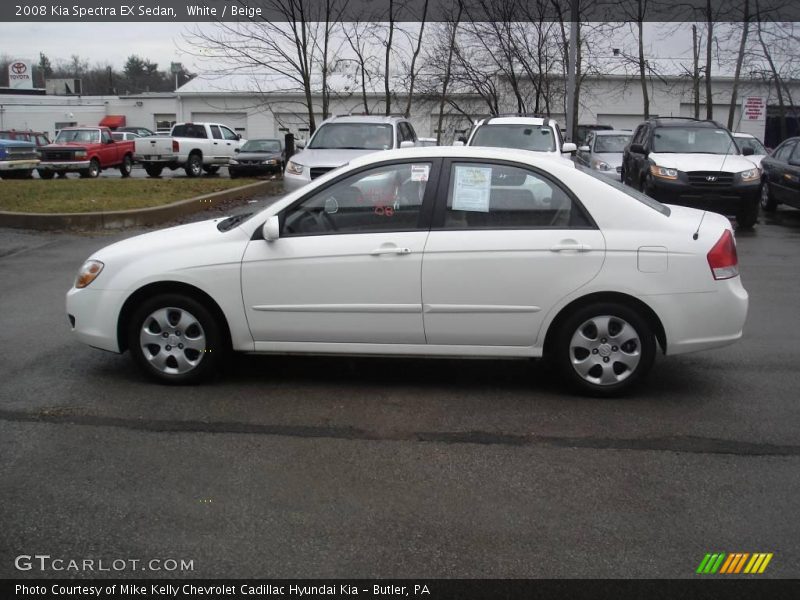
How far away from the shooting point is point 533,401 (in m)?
5.44

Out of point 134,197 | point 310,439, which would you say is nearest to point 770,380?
point 310,439

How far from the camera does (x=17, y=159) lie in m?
26.7

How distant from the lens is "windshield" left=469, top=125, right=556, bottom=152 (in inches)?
579

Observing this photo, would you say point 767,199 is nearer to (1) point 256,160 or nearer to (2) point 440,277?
(2) point 440,277

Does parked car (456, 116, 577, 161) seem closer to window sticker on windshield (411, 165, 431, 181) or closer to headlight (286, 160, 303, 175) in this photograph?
headlight (286, 160, 303, 175)

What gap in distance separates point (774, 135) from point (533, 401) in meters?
40.7

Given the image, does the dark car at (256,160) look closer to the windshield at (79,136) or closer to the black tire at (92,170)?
the black tire at (92,170)

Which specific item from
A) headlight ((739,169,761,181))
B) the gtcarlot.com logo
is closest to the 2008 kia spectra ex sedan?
the gtcarlot.com logo

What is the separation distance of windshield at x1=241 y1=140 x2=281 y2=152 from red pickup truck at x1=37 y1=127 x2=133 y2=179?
4.15 metres

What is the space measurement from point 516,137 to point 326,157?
3.66 m

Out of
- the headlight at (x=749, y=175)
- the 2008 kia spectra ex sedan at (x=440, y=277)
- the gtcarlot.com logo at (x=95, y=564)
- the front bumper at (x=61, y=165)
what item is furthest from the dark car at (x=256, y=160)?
the gtcarlot.com logo at (x=95, y=564)

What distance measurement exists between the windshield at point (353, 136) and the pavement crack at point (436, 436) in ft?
32.8

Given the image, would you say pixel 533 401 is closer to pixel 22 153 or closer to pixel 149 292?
pixel 149 292
